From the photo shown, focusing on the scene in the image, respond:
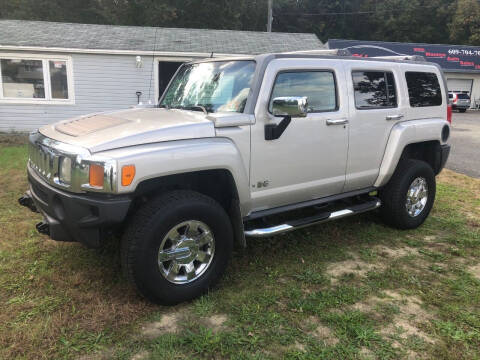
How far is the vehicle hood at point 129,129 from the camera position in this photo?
2.83 m

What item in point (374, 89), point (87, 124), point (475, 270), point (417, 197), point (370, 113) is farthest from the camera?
point (417, 197)

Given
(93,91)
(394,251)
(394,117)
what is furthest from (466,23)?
(394,251)

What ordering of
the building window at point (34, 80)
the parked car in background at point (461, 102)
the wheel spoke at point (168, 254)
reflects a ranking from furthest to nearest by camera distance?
the parked car in background at point (461, 102), the building window at point (34, 80), the wheel spoke at point (168, 254)

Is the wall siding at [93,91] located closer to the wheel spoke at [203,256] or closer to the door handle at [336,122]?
the door handle at [336,122]

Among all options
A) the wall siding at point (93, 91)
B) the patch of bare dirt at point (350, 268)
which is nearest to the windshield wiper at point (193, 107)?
the patch of bare dirt at point (350, 268)

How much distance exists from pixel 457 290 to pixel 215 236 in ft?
7.36

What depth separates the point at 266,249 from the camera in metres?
4.25

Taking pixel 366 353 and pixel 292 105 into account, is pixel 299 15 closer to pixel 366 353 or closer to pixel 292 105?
pixel 292 105

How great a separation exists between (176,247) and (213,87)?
5.47ft

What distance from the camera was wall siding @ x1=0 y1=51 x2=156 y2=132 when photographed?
12547 millimetres

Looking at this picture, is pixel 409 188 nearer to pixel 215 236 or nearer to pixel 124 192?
pixel 215 236

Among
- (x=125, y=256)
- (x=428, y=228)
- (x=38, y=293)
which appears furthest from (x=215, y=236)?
(x=428, y=228)

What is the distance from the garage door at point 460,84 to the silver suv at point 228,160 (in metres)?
31.5

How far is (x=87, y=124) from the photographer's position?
3365mm
